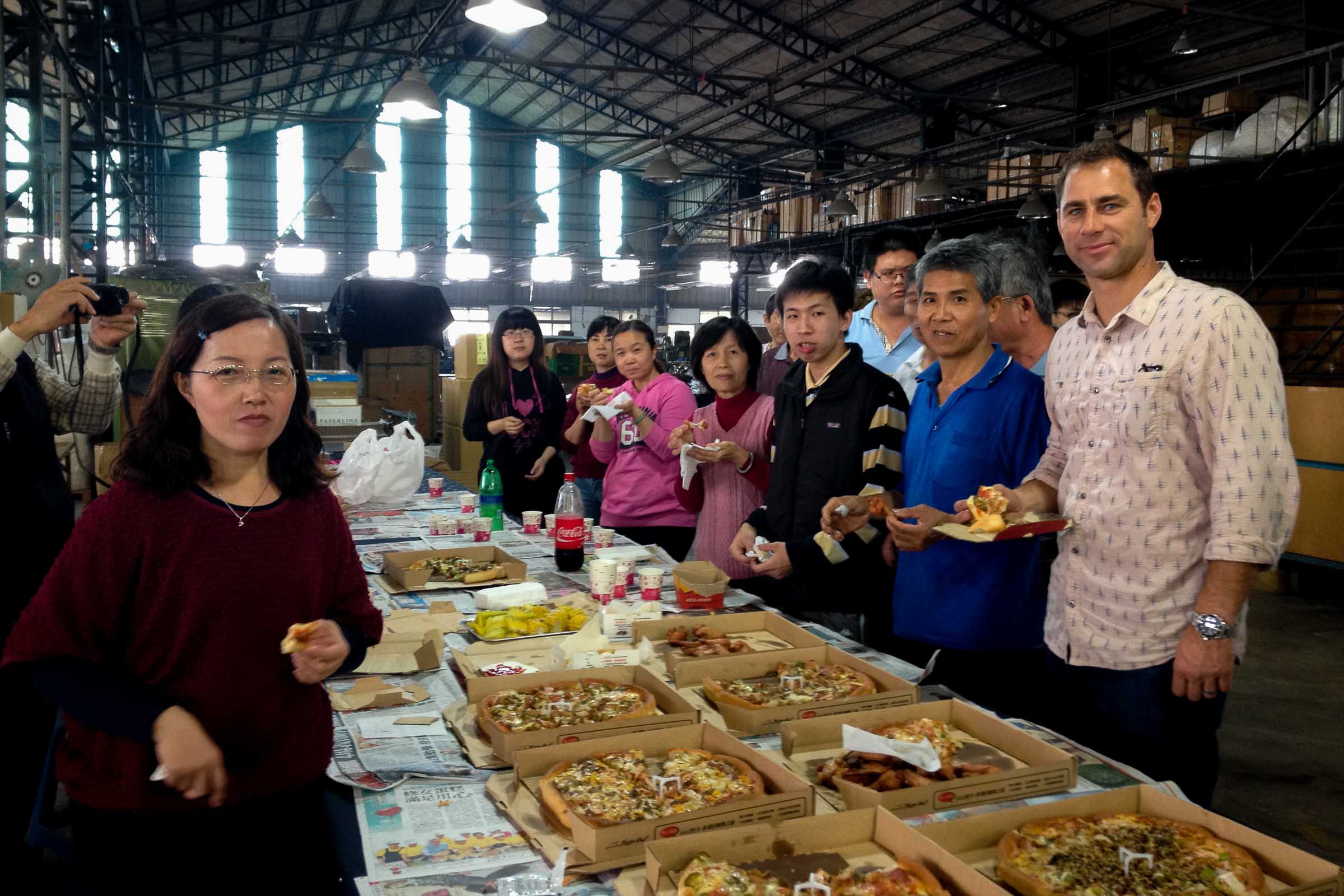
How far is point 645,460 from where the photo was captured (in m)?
4.03

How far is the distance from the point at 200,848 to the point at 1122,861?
135 centimetres

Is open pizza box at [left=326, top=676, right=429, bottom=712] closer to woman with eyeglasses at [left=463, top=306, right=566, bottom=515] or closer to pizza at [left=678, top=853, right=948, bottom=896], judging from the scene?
pizza at [left=678, top=853, right=948, bottom=896]

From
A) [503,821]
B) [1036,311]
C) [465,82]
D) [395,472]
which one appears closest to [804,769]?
[503,821]

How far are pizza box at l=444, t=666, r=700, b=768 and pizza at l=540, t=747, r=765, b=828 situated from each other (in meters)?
0.06

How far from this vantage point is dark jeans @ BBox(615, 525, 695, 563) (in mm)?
4031

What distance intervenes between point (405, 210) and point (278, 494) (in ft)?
86.0

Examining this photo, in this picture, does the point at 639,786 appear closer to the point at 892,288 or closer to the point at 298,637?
the point at 298,637

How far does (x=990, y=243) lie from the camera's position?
245 cm

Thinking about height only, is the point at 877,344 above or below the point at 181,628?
above

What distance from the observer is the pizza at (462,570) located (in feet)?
10.0

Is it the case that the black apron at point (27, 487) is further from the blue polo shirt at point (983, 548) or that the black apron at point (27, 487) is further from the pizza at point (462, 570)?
the blue polo shirt at point (983, 548)

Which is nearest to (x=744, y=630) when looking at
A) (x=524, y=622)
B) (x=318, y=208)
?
(x=524, y=622)

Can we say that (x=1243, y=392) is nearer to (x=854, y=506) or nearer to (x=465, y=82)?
(x=854, y=506)

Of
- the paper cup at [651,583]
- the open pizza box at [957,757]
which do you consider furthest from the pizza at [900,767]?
the paper cup at [651,583]
